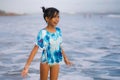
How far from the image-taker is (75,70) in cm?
816

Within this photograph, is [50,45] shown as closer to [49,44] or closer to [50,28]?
[49,44]

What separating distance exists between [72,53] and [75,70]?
3.34m

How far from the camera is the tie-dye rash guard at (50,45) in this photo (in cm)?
421

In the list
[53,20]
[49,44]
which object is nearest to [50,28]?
[53,20]

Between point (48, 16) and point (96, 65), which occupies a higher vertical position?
point (48, 16)

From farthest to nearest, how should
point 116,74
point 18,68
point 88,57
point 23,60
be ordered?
point 88,57 < point 23,60 < point 18,68 < point 116,74

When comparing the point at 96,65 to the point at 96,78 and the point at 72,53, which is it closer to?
the point at 96,78

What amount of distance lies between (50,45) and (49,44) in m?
0.02

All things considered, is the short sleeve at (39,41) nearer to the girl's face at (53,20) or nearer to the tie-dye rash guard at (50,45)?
the tie-dye rash guard at (50,45)

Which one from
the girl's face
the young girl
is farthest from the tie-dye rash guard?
the girl's face

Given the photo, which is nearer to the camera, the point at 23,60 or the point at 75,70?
the point at 75,70

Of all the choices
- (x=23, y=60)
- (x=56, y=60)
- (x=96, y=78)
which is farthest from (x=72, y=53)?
(x=56, y=60)

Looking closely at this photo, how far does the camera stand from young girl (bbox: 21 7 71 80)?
4.21m

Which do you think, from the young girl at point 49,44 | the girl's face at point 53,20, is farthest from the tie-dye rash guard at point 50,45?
the girl's face at point 53,20
